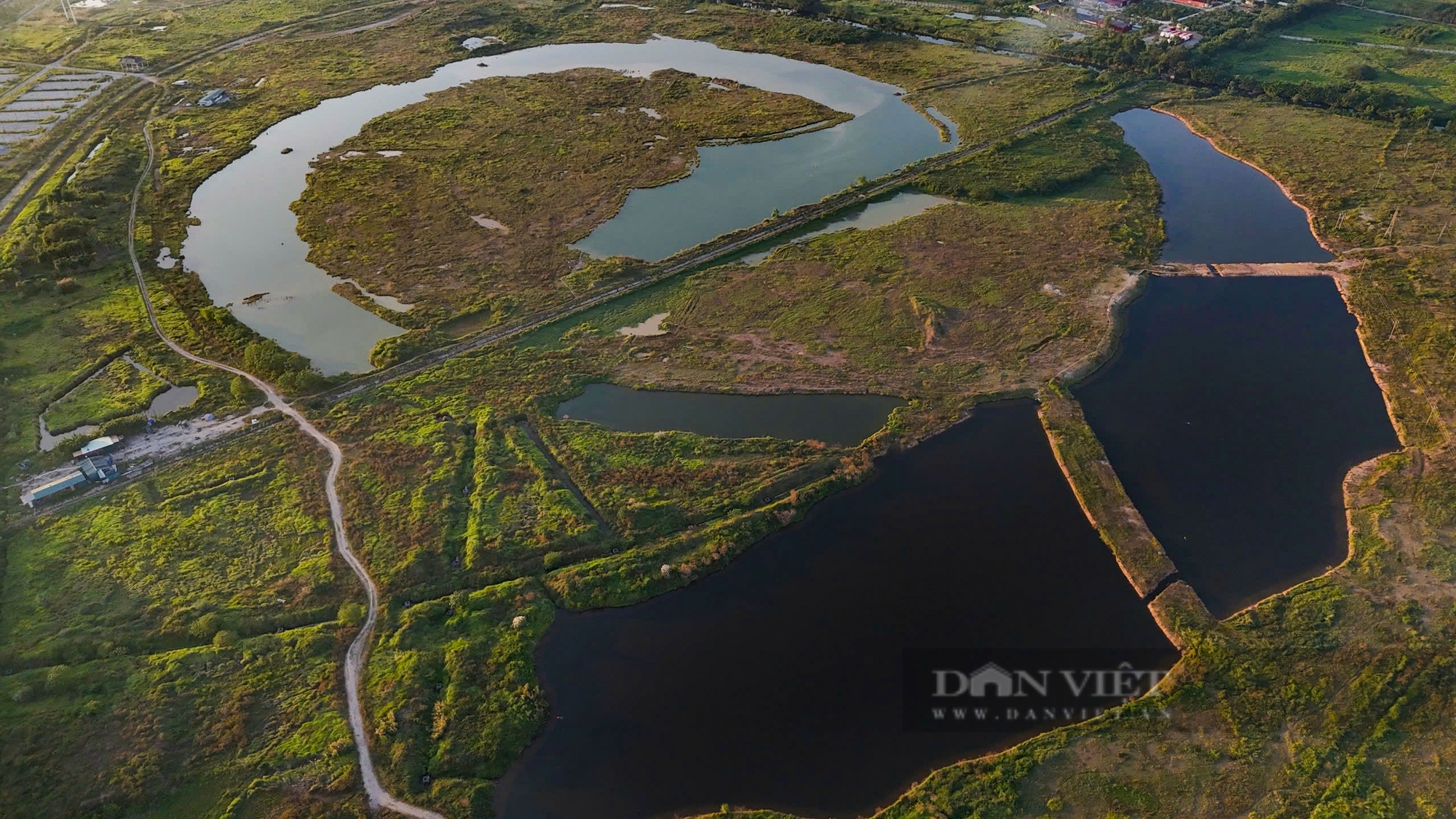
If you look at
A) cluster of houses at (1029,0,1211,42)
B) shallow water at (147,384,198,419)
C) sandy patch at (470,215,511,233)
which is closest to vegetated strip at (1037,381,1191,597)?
sandy patch at (470,215,511,233)

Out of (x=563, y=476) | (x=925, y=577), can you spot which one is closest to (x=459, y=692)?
(x=563, y=476)

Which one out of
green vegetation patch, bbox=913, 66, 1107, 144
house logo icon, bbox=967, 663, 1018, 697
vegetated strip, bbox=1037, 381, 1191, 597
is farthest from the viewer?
green vegetation patch, bbox=913, 66, 1107, 144

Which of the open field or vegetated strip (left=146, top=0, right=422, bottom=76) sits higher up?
vegetated strip (left=146, top=0, right=422, bottom=76)

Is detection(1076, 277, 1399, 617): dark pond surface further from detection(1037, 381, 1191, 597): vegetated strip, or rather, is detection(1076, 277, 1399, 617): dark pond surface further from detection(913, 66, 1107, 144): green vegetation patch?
detection(913, 66, 1107, 144): green vegetation patch

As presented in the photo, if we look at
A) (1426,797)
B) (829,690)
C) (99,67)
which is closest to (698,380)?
(829,690)

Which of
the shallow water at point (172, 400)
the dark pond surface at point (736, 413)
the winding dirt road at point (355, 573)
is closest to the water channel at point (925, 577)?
the dark pond surface at point (736, 413)

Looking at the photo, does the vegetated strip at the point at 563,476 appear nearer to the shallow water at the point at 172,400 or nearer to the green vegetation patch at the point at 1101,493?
the shallow water at the point at 172,400

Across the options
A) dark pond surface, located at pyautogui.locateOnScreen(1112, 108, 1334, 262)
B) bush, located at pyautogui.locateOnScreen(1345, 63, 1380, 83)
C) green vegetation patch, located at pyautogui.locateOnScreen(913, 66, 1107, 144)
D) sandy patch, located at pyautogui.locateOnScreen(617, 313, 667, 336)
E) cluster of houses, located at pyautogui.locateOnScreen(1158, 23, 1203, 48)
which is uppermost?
cluster of houses, located at pyautogui.locateOnScreen(1158, 23, 1203, 48)

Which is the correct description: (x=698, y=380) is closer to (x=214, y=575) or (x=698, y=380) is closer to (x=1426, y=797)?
(x=214, y=575)
